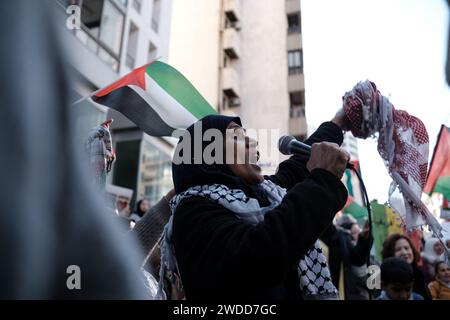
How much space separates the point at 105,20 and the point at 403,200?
27.3 ft

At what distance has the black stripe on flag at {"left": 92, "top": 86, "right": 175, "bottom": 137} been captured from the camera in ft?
9.34

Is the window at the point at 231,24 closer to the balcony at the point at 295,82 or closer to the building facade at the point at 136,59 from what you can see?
the balcony at the point at 295,82

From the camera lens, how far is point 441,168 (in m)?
3.54

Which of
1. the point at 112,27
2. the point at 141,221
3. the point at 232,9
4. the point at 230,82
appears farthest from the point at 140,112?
the point at 232,9

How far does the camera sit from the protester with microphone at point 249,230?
1101 mm

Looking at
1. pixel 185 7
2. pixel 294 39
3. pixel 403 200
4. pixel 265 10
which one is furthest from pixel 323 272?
pixel 265 10

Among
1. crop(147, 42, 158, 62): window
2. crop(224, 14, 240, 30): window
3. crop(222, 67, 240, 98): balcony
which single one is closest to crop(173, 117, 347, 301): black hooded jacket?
crop(147, 42, 158, 62): window

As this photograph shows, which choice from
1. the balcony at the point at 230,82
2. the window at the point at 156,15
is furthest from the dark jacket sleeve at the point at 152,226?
the balcony at the point at 230,82

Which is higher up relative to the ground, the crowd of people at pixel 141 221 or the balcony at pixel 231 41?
the balcony at pixel 231 41

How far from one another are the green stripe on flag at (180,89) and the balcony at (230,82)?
46.1 ft

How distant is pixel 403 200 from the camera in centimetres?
164

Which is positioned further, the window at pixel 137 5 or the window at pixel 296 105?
the window at pixel 296 105

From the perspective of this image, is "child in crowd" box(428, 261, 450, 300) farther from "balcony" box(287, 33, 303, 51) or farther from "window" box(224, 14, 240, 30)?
"window" box(224, 14, 240, 30)
